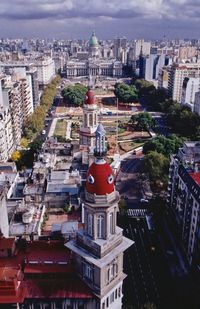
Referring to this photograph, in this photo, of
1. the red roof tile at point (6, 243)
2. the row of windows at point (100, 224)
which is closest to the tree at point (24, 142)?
the red roof tile at point (6, 243)

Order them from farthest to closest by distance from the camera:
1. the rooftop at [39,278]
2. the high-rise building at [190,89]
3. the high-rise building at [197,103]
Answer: the high-rise building at [190,89] < the high-rise building at [197,103] < the rooftop at [39,278]

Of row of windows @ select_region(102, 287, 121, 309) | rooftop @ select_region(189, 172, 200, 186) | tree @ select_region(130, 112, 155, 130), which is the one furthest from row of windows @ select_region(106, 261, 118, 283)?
tree @ select_region(130, 112, 155, 130)

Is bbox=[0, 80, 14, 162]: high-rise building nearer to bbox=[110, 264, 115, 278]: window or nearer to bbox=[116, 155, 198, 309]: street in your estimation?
bbox=[116, 155, 198, 309]: street

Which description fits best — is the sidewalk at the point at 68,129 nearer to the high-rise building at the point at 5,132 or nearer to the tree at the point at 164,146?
the high-rise building at the point at 5,132

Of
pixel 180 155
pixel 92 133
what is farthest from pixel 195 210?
pixel 92 133

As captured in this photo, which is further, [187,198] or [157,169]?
[157,169]

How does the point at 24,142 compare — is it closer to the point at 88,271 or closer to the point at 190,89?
the point at 88,271

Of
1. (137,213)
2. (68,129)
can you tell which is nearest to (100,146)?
(137,213)
